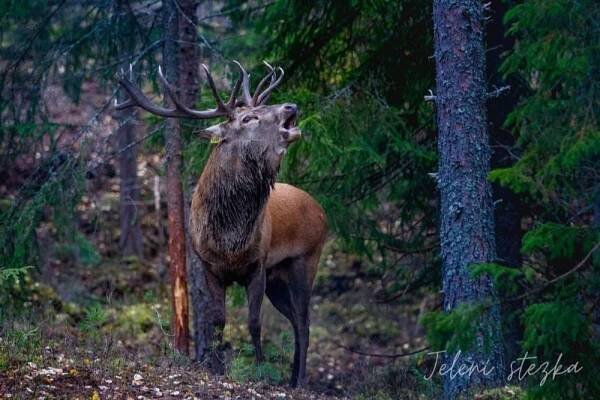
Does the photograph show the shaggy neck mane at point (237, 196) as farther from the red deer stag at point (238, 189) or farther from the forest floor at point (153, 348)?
the forest floor at point (153, 348)

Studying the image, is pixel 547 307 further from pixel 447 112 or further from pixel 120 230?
pixel 120 230

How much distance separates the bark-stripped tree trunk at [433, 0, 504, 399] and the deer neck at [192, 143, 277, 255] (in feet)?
6.46

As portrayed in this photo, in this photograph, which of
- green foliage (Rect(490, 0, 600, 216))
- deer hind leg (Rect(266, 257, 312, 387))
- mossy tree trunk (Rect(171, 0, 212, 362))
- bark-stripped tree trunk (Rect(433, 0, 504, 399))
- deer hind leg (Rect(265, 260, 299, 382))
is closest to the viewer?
green foliage (Rect(490, 0, 600, 216))

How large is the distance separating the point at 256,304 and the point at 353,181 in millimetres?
2554

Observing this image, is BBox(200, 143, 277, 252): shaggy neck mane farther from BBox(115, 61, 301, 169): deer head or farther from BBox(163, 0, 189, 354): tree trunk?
BBox(163, 0, 189, 354): tree trunk

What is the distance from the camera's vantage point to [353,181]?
1121cm

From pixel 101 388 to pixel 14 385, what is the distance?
63cm

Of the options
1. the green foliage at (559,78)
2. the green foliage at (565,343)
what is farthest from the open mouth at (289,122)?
the green foliage at (565,343)

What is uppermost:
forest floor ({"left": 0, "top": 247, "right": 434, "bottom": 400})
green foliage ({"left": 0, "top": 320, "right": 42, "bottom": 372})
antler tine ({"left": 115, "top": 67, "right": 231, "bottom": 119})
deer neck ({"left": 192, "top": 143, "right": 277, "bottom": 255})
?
antler tine ({"left": 115, "top": 67, "right": 231, "bottom": 119})

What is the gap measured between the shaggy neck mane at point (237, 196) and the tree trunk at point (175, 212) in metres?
1.71

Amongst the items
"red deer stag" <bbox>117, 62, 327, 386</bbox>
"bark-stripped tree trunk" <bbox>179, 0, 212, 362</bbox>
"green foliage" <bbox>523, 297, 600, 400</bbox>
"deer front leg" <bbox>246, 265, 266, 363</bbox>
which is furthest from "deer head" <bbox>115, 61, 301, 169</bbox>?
"green foliage" <bbox>523, 297, 600, 400</bbox>

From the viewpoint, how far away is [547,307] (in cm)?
534

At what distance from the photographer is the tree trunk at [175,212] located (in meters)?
10.8

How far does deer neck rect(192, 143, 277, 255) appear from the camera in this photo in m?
9.19
